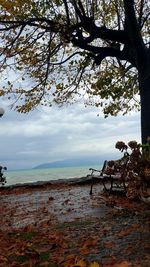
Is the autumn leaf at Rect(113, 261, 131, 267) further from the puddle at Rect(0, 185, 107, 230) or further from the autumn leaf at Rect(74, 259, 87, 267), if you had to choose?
the puddle at Rect(0, 185, 107, 230)

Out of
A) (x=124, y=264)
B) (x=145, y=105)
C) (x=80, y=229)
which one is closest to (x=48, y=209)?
(x=80, y=229)

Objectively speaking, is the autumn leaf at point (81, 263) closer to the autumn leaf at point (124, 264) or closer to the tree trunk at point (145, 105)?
the autumn leaf at point (124, 264)

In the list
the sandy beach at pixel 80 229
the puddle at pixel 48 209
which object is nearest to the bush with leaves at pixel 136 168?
the sandy beach at pixel 80 229

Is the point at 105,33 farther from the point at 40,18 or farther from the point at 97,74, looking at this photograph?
the point at 97,74

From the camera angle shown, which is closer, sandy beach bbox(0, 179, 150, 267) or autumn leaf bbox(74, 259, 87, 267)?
autumn leaf bbox(74, 259, 87, 267)

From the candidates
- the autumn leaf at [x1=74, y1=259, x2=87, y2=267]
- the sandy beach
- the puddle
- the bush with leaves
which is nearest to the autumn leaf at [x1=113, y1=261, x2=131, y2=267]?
the sandy beach

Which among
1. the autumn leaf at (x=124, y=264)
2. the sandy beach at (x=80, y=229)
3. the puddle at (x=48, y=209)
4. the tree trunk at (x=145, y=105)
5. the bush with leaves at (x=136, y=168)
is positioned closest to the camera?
the autumn leaf at (x=124, y=264)

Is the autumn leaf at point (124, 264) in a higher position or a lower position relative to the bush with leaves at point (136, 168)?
lower

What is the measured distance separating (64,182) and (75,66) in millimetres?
4918

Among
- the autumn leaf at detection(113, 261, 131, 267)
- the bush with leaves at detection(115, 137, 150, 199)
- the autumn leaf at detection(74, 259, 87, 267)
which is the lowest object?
the autumn leaf at detection(74, 259, 87, 267)

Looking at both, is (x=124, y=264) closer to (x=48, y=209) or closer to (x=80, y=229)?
(x=80, y=229)

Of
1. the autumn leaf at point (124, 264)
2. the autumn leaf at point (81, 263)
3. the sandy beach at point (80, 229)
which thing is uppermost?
the sandy beach at point (80, 229)

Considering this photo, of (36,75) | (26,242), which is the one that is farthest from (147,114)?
(26,242)

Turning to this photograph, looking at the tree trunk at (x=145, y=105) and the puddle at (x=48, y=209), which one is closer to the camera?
the puddle at (x=48, y=209)
